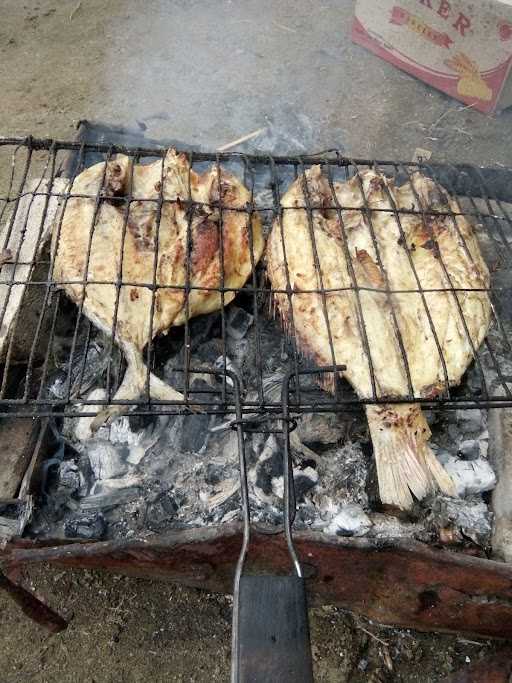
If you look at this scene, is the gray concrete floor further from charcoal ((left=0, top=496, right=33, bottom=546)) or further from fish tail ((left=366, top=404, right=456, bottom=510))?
charcoal ((left=0, top=496, right=33, bottom=546))

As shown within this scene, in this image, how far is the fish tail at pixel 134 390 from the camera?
8.21 feet

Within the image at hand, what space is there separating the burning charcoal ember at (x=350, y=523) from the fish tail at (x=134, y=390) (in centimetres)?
95

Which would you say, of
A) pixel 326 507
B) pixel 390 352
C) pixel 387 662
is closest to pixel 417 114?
pixel 390 352

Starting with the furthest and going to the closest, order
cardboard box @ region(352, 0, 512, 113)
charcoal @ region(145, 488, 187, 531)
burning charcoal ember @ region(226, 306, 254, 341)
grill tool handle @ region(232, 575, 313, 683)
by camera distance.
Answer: cardboard box @ region(352, 0, 512, 113)
burning charcoal ember @ region(226, 306, 254, 341)
charcoal @ region(145, 488, 187, 531)
grill tool handle @ region(232, 575, 313, 683)

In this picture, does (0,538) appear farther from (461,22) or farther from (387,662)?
(461,22)

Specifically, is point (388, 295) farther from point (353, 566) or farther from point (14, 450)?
point (14, 450)

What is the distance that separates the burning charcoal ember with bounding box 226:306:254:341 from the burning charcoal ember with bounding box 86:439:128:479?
0.94 m

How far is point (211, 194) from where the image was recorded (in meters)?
3.36

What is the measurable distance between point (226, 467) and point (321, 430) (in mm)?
541

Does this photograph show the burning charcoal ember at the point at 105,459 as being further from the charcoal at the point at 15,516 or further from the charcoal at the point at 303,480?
the charcoal at the point at 303,480

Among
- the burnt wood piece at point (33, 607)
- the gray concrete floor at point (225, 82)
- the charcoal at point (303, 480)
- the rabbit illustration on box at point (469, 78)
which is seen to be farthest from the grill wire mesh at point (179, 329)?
the rabbit illustration on box at point (469, 78)

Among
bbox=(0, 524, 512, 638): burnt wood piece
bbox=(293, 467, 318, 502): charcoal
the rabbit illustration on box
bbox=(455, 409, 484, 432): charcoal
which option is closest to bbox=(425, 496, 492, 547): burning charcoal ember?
bbox=(0, 524, 512, 638): burnt wood piece

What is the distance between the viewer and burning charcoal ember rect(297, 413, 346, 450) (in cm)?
292

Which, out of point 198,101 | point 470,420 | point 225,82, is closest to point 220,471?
point 470,420
